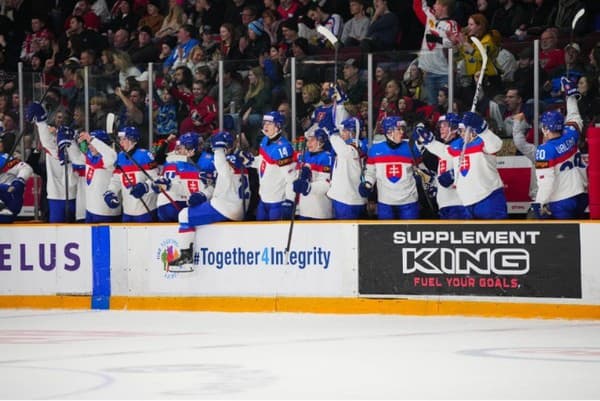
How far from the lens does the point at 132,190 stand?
49.8ft

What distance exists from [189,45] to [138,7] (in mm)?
2064

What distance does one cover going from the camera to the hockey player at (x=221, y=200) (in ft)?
45.9

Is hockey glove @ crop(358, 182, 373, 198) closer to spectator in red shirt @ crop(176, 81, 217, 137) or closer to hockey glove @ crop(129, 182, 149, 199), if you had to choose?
spectator in red shirt @ crop(176, 81, 217, 137)

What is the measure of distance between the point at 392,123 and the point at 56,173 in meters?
4.55

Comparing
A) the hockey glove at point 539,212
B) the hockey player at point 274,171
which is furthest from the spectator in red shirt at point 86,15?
the hockey glove at point 539,212

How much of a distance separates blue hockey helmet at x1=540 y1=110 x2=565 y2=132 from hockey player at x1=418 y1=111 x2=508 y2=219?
558mm

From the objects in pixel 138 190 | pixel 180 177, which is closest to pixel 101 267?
pixel 138 190

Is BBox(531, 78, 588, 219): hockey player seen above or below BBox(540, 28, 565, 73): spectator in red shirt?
below

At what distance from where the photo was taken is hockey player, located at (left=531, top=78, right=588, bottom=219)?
12.7 metres

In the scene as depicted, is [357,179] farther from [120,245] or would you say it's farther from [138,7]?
[138,7]

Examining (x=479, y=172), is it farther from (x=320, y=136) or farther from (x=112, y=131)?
(x=112, y=131)

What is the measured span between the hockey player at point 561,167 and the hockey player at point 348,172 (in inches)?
77.0

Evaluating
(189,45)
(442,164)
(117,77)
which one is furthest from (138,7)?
(442,164)

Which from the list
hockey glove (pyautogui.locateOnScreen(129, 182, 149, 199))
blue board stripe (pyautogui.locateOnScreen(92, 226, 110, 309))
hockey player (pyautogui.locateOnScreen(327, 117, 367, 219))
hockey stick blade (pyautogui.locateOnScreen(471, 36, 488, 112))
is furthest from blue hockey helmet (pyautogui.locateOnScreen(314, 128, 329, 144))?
blue board stripe (pyautogui.locateOnScreen(92, 226, 110, 309))
